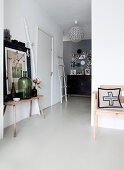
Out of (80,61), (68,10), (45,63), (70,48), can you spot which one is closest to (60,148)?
(45,63)

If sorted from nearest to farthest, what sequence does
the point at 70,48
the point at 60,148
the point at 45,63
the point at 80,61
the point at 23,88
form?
the point at 60,148, the point at 23,88, the point at 45,63, the point at 80,61, the point at 70,48

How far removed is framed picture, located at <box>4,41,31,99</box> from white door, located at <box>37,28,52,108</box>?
65 centimetres

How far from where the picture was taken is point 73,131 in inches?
101

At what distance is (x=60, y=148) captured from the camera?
194 centimetres

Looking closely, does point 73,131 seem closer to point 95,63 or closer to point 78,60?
point 95,63

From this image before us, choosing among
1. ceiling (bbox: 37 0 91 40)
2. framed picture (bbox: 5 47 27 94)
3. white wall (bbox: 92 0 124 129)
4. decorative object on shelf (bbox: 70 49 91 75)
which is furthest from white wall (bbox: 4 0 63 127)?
decorative object on shelf (bbox: 70 49 91 75)

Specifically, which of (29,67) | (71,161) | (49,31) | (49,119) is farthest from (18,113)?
(49,31)

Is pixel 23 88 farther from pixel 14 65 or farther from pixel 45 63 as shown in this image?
pixel 45 63

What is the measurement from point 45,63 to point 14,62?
147cm

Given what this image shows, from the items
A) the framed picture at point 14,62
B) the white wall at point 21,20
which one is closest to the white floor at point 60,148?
the white wall at point 21,20

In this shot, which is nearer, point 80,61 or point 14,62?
point 14,62

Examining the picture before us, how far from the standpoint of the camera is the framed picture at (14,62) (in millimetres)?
2652

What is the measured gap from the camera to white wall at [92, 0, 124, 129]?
2.70 meters

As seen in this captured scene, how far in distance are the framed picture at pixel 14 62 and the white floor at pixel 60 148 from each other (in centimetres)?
86
